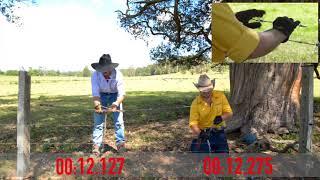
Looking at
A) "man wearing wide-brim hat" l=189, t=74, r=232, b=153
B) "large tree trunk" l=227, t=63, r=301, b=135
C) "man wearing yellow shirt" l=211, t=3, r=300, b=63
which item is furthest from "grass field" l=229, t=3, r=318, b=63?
"man wearing wide-brim hat" l=189, t=74, r=232, b=153

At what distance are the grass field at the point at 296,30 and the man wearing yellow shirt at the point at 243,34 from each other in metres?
0.11

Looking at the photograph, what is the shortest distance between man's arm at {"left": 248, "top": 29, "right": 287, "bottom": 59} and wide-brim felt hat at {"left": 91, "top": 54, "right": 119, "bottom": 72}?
213 cm

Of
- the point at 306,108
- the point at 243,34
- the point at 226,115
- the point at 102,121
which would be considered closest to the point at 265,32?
the point at 243,34

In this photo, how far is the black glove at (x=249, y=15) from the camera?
24.0 feet

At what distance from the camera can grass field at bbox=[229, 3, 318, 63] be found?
7387mm

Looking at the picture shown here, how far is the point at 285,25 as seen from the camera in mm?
7270

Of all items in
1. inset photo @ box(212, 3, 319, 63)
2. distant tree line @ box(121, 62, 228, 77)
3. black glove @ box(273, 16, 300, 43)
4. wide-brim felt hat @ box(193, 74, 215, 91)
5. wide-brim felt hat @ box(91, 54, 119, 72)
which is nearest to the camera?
wide-brim felt hat @ box(193, 74, 215, 91)

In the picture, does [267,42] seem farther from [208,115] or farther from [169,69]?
[169,69]

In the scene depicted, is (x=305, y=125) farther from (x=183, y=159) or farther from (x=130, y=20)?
(x=130, y=20)

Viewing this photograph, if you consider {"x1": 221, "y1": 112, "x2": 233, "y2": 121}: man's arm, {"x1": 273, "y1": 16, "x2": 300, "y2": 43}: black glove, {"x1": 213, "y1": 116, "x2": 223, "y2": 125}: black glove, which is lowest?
{"x1": 213, "y1": 116, "x2": 223, "y2": 125}: black glove

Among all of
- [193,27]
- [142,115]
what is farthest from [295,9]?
[193,27]

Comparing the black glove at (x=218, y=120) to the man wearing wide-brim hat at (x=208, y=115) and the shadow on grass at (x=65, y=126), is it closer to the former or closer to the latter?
the man wearing wide-brim hat at (x=208, y=115)

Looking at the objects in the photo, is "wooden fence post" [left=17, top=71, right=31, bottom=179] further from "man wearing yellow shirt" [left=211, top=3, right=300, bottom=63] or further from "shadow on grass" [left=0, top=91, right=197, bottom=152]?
"man wearing yellow shirt" [left=211, top=3, right=300, bottom=63]

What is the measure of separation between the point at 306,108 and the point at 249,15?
2123 mm
